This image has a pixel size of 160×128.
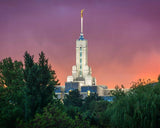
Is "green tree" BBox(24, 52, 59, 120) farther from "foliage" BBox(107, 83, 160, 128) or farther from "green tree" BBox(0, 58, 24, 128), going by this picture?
"foliage" BBox(107, 83, 160, 128)

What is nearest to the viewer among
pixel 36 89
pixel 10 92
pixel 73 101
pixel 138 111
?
pixel 138 111

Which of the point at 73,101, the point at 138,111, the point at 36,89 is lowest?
the point at 138,111

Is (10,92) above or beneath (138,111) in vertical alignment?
above

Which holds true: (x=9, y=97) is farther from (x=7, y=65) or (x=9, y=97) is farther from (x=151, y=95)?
(x=151, y=95)

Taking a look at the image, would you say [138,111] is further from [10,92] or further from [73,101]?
[73,101]

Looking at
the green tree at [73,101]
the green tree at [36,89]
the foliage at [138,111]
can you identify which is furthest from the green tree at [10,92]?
the green tree at [73,101]

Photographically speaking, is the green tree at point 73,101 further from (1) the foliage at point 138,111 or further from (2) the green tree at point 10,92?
(1) the foliage at point 138,111

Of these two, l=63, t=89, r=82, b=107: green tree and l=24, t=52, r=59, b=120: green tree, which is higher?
l=63, t=89, r=82, b=107: green tree

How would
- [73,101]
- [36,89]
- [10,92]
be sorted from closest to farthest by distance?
[36,89] → [10,92] → [73,101]

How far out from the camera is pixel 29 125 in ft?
129

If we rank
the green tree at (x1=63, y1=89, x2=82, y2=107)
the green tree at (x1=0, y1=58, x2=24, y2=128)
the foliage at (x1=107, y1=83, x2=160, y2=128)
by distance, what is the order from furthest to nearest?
the green tree at (x1=63, y1=89, x2=82, y2=107)
the green tree at (x1=0, y1=58, x2=24, y2=128)
the foliage at (x1=107, y1=83, x2=160, y2=128)

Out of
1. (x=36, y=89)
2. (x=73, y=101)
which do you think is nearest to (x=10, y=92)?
(x=36, y=89)

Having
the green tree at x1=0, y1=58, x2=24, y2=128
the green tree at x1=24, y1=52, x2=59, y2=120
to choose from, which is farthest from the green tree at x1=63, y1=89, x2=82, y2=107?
the green tree at x1=24, y1=52, x2=59, y2=120

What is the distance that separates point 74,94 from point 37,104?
82.7m
